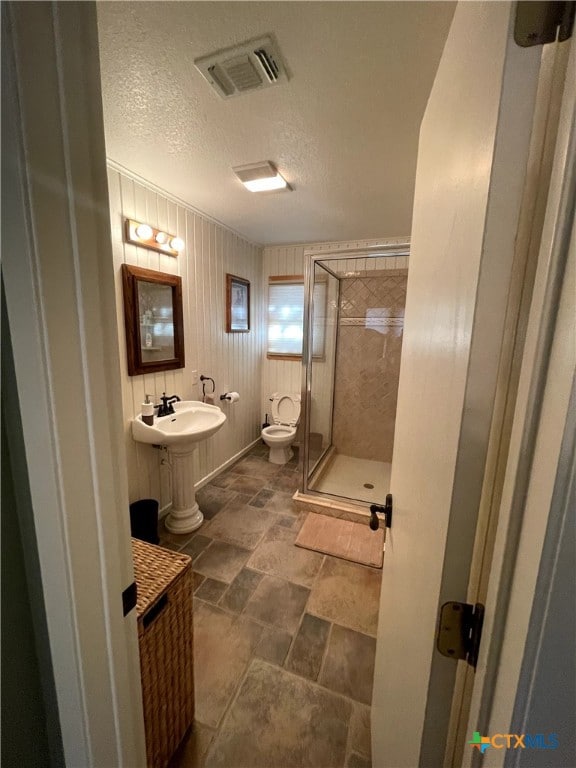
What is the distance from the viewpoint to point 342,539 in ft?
7.47

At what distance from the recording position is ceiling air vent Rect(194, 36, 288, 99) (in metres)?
1.10

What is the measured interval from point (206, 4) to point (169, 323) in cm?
173

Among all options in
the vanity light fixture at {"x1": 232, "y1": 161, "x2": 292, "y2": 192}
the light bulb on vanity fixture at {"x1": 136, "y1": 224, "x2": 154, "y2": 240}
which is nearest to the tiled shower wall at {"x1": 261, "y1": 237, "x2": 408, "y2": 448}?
the vanity light fixture at {"x1": 232, "y1": 161, "x2": 292, "y2": 192}

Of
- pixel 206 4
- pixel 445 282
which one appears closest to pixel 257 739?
pixel 445 282

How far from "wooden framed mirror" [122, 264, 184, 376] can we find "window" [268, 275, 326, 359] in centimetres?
147

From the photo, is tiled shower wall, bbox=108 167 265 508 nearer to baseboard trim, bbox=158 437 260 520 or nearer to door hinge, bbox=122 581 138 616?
baseboard trim, bbox=158 437 260 520

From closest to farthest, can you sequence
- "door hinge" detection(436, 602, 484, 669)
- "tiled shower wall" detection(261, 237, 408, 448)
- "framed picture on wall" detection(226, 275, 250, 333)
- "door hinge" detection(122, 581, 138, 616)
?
"door hinge" detection(436, 602, 484, 669)
"door hinge" detection(122, 581, 138, 616)
"framed picture on wall" detection(226, 275, 250, 333)
"tiled shower wall" detection(261, 237, 408, 448)

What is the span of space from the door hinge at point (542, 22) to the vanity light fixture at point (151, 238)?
2177mm

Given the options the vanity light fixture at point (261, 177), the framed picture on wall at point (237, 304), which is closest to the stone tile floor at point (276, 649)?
the framed picture on wall at point (237, 304)

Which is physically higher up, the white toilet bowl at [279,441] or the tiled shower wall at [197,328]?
the tiled shower wall at [197,328]

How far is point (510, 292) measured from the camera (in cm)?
38

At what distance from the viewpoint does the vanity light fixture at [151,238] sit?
1988mm

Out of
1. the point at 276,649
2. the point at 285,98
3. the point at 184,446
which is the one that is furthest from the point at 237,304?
the point at 276,649

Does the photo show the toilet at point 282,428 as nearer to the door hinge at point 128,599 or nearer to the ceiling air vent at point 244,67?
the door hinge at point 128,599
